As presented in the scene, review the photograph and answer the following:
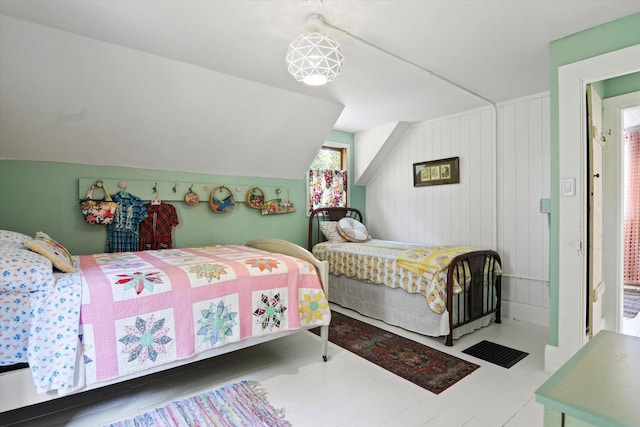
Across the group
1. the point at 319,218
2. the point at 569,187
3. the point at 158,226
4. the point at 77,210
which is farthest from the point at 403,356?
the point at 77,210

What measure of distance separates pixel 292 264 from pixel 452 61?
6.77ft

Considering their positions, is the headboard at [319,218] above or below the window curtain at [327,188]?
below

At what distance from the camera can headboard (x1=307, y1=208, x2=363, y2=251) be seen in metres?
4.34

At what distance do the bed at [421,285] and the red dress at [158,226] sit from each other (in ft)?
5.70

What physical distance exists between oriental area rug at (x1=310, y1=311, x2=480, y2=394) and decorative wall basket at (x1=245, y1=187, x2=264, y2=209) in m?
1.64

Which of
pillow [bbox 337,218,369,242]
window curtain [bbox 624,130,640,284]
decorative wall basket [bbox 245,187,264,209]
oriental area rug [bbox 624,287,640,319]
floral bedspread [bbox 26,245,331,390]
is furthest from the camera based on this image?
window curtain [bbox 624,130,640,284]

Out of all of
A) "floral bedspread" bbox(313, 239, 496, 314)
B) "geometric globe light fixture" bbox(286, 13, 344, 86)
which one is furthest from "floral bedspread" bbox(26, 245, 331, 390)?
"geometric globe light fixture" bbox(286, 13, 344, 86)

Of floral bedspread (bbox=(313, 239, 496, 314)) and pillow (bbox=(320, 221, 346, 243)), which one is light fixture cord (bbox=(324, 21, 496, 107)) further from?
pillow (bbox=(320, 221, 346, 243))

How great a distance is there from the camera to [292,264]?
7.84ft

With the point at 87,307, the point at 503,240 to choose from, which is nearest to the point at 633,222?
the point at 503,240

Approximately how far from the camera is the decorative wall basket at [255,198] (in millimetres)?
3917

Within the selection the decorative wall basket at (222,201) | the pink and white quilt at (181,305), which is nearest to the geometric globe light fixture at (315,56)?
the pink and white quilt at (181,305)

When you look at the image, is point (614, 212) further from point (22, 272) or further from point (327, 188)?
point (22, 272)

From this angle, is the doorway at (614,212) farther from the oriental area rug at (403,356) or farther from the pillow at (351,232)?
the pillow at (351,232)
